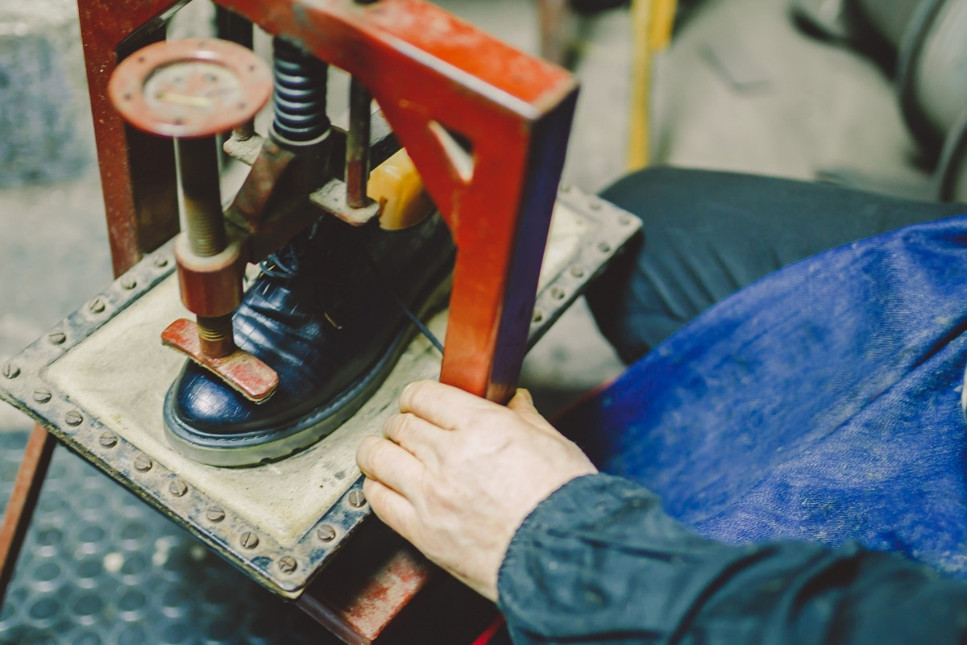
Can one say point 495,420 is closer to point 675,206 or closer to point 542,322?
point 542,322

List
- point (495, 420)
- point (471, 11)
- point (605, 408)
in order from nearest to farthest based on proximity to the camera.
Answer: point (495, 420), point (605, 408), point (471, 11)

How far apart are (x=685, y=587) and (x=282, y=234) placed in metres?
0.40

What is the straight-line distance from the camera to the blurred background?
1.05 m

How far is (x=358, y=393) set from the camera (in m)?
0.77

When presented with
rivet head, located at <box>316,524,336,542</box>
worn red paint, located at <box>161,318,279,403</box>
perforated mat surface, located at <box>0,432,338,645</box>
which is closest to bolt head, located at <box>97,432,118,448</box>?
worn red paint, located at <box>161,318,279,403</box>

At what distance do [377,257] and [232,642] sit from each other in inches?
22.4

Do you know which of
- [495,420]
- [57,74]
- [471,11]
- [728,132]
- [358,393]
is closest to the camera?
[495,420]

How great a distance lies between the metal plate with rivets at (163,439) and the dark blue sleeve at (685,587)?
7.8 inches

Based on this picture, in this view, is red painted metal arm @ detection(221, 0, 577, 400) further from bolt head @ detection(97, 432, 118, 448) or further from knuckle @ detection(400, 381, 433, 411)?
bolt head @ detection(97, 432, 118, 448)

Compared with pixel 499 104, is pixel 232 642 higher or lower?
lower

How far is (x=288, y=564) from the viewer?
2.11 feet

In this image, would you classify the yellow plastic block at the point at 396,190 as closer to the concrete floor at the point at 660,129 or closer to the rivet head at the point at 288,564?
the rivet head at the point at 288,564

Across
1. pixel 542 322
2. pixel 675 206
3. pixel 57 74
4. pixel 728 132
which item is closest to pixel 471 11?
pixel 728 132

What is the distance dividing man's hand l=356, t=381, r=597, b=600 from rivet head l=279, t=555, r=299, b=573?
76mm
